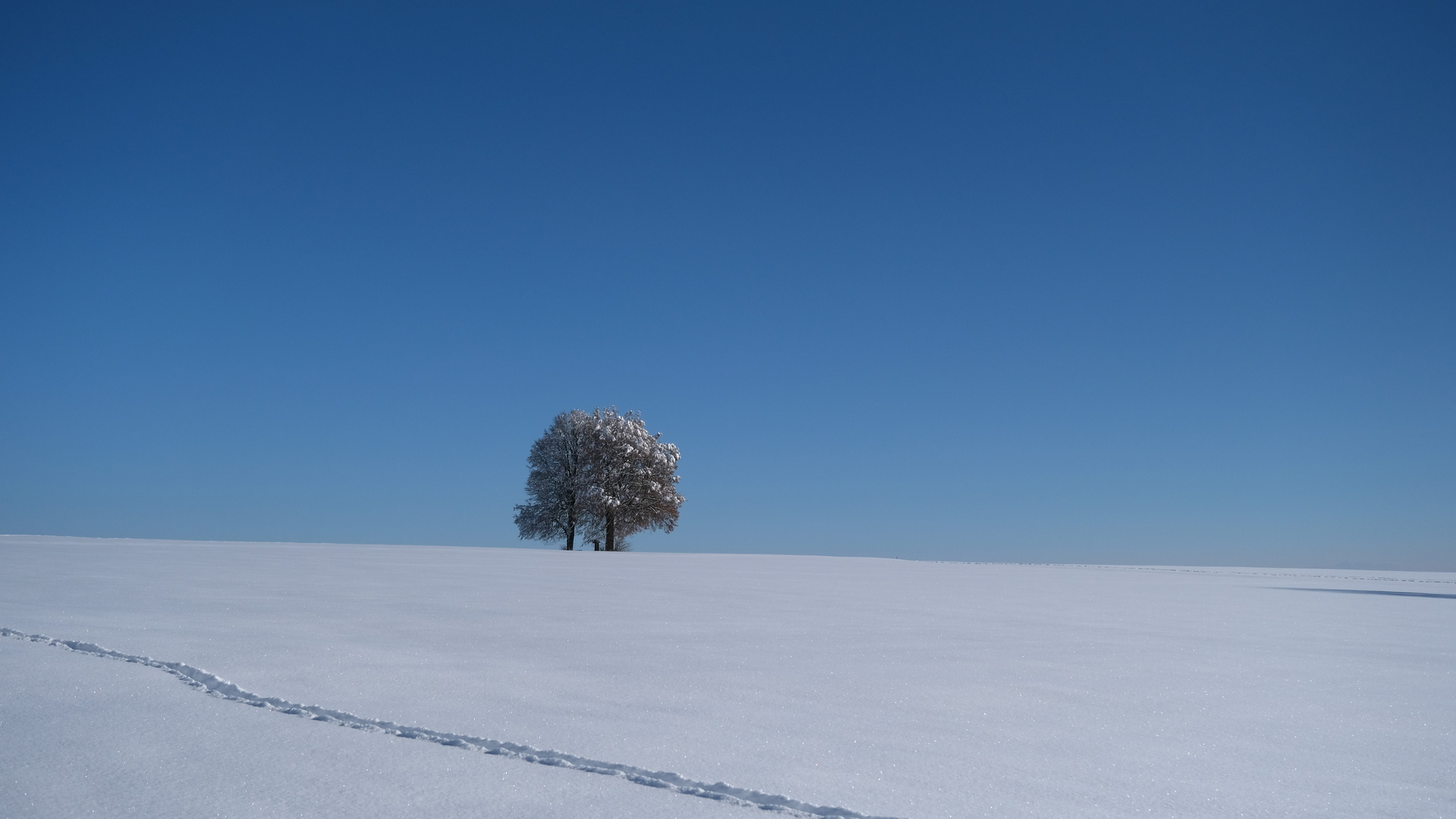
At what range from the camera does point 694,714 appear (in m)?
3.43

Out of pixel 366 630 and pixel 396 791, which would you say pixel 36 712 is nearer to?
pixel 396 791

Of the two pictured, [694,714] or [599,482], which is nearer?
[694,714]

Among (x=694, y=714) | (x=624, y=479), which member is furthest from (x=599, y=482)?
(x=694, y=714)

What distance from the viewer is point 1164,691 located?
165 inches

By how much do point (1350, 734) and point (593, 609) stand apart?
588cm

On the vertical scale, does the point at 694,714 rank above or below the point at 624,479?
below

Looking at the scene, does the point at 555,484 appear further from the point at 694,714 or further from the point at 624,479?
the point at 694,714

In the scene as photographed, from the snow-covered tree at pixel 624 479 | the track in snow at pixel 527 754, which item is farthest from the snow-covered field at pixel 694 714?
the snow-covered tree at pixel 624 479

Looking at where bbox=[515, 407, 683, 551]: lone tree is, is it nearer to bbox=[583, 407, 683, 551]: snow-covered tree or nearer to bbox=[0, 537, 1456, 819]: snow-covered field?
bbox=[583, 407, 683, 551]: snow-covered tree

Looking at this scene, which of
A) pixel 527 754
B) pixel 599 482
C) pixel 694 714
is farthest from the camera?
pixel 599 482

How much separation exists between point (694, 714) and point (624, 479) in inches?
1483

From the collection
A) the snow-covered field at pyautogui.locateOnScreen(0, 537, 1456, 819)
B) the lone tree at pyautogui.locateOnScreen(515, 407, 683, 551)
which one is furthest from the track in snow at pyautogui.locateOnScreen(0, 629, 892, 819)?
the lone tree at pyautogui.locateOnScreen(515, 407, 683, 551)

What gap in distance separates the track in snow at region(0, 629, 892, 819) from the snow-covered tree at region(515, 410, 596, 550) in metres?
38.1

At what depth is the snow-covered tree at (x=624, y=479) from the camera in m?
40.2
